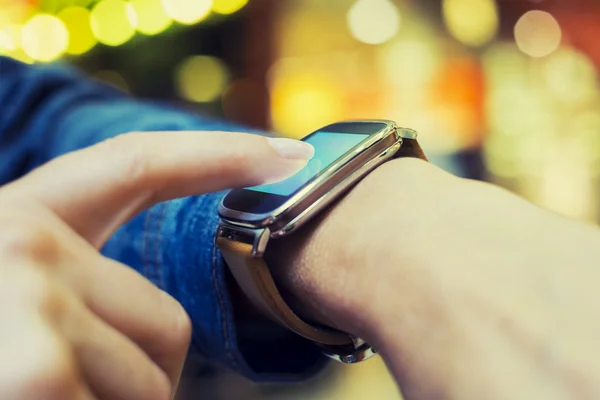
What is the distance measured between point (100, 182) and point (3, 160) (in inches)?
10.6

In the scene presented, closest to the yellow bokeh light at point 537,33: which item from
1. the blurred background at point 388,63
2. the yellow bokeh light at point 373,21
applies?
the blurred background at point 388,63

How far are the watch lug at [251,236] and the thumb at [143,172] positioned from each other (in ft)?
0.08

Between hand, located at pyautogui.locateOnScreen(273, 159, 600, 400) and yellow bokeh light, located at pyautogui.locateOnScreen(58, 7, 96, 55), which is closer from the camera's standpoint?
hand, located at pyautogui.locateOnScreen(273, 159, 600, 400)

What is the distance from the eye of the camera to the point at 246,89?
199cm

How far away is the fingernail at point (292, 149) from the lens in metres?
0.34

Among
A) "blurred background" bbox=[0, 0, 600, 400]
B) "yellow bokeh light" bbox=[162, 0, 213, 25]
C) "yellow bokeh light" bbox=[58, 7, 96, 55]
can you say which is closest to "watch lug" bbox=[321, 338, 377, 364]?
"blurred background" bbox=[0, 0, 600, 400]

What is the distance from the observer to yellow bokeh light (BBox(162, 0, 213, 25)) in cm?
180

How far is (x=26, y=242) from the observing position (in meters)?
0.25

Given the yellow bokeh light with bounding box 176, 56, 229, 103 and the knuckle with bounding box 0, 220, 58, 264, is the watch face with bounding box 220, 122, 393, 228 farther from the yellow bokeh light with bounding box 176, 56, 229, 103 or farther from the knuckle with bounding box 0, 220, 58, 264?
the yellow bokeh light with bounding box 176, 56, 229, 103

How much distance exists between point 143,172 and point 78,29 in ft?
5.80

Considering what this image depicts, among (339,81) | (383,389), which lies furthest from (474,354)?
(339,81)

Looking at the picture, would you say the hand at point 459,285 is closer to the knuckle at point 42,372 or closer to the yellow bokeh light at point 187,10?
the knuckle at point 42,372

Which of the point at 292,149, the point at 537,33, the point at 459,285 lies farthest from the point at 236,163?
the point at 537,33

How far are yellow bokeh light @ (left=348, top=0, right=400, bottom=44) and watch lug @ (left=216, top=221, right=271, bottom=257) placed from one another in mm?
1643
